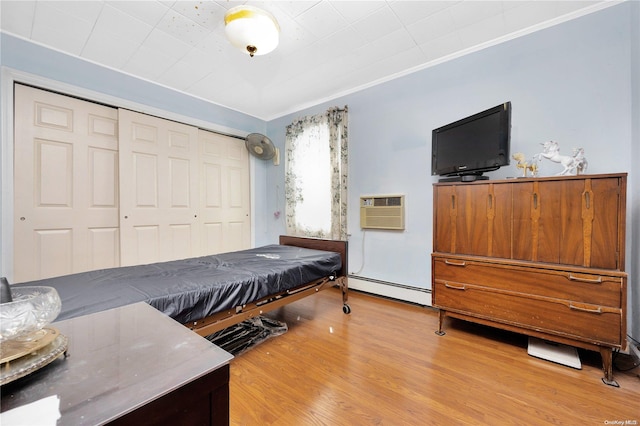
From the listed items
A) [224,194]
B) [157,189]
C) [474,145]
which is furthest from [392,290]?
[157,189]

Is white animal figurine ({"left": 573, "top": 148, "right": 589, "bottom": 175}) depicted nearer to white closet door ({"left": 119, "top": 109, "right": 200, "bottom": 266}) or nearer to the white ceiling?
the white ceiling

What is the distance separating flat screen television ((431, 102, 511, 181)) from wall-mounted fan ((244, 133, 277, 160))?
2.55 meters

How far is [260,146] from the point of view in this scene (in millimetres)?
4039

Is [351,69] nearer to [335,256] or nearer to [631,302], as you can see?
[335,256]

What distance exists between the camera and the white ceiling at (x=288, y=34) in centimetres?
200

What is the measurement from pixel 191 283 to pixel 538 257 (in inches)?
95.7

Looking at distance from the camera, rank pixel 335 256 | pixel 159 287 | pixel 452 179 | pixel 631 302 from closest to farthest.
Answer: pixel 159 287
pixel 631 302
pixel 452 179
pixel 335 256

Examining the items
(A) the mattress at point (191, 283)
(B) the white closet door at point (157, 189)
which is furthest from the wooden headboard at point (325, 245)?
(B) the white closet door at point (157, 189)

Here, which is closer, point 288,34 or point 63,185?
point 288,34

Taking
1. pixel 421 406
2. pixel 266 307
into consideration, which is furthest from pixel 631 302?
pixel 266 307

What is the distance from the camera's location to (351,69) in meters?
2.91

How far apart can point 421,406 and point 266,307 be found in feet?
3.85

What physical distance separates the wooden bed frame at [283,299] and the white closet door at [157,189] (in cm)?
139

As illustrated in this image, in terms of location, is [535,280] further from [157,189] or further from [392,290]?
[157,189]
